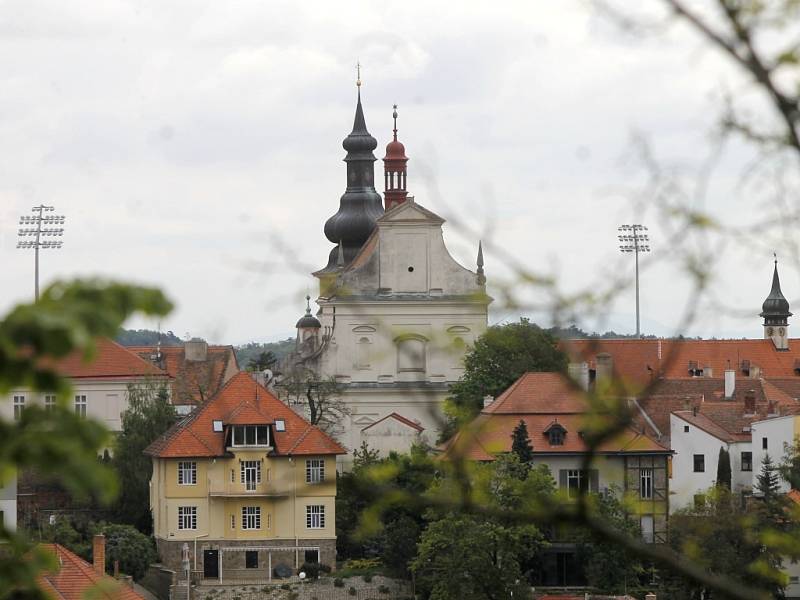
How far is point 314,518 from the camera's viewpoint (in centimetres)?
5738

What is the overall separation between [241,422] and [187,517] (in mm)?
3274

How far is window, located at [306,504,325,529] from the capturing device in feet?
188

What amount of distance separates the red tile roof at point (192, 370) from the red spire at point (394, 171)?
47.5 feet

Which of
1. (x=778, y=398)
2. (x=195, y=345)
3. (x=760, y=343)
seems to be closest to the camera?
(x=778, y=398)

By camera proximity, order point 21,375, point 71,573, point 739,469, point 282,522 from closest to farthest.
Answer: point 21,375 < point 71,573 < point 282,522 < point 739,469

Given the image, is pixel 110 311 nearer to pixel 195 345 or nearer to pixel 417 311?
pixel 417 311

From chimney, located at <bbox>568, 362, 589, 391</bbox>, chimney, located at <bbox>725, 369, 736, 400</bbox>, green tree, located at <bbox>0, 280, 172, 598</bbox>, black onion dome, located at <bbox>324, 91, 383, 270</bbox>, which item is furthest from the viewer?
black onion dome, located at <bbox>324, 91, 383, 270</bbox>

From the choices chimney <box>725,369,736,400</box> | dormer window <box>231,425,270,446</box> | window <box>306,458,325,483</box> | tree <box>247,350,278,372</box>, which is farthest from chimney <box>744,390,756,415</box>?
tree <box>247,350,278,372</box>

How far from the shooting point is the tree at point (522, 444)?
184 feet

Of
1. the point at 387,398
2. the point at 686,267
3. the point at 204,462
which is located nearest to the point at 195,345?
the point at 387,398

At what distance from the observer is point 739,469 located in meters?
61.9

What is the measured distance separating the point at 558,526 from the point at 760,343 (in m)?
90.5

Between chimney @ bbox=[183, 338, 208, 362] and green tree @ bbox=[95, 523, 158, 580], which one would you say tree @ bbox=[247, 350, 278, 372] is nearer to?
chimney @ bbox=[183, 338, 208, 362]

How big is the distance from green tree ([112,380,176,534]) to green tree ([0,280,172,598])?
50.7m
